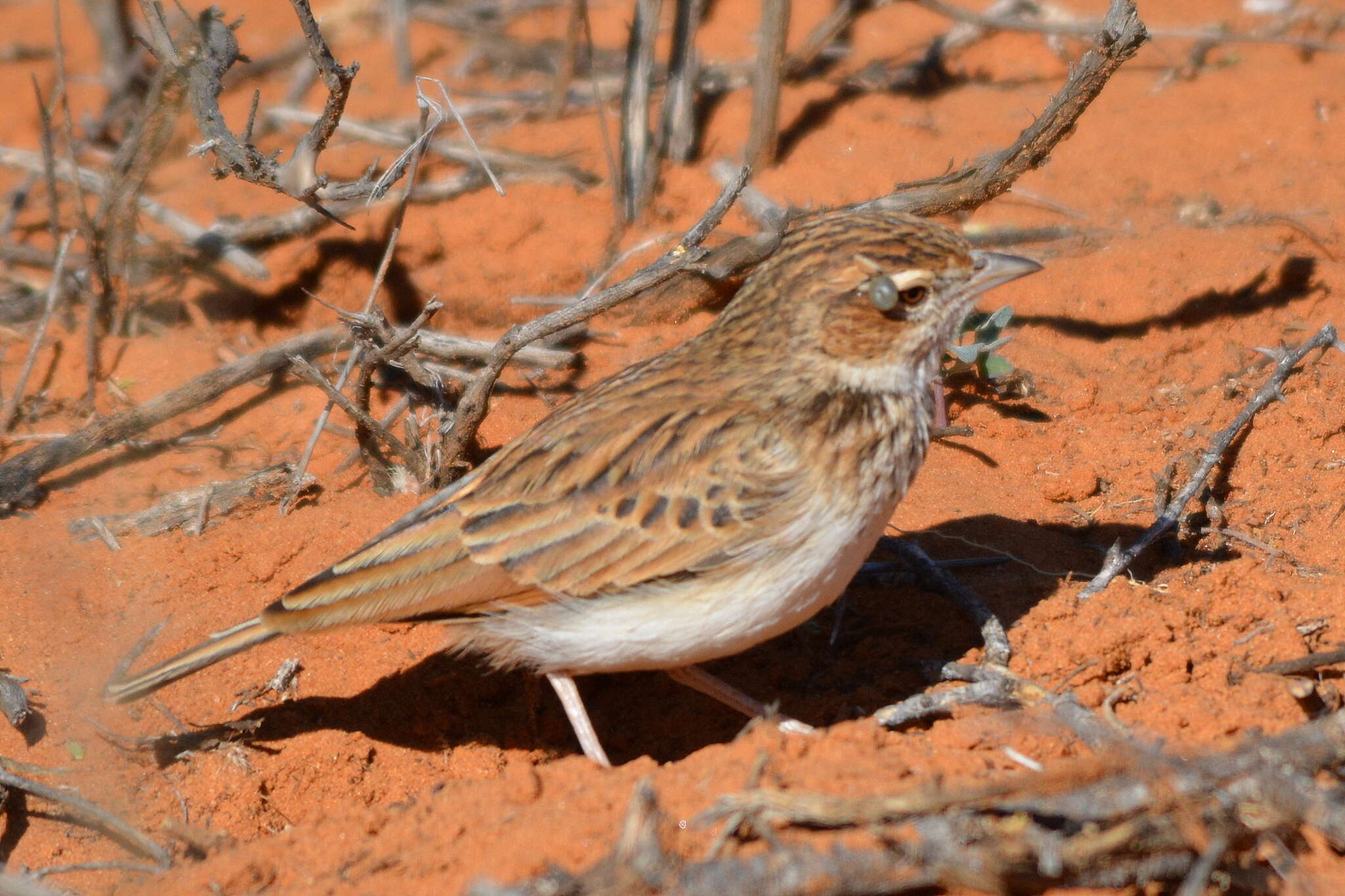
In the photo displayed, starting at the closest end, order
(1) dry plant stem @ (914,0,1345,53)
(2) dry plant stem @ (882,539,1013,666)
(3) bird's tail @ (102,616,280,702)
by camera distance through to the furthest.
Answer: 1. (3) bird's tail @ (102,616,280,702)
2. (2) dry plant stem @ (882,539,1013,666)
3. (1) dry plant stem @ (914,0,1345,53)

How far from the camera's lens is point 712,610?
14.5 ft

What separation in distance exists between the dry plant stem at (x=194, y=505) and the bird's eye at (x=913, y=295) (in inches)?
129

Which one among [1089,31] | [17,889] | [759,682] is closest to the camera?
[17,889]

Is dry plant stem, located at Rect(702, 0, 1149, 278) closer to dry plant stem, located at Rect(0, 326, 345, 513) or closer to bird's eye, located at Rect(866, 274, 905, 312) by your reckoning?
bird's eye, located at Rect(866, 274, 905, 312)

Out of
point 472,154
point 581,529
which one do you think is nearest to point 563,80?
point 472,154

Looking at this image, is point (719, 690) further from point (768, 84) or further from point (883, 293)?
point (768, 84)

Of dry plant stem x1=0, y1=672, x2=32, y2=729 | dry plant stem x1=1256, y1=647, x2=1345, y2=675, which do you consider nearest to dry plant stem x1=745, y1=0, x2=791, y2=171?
dry plant stem x1=1256, y1=647, x2=1345, y2=675

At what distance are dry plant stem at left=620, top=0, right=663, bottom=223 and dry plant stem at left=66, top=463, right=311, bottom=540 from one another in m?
2.89

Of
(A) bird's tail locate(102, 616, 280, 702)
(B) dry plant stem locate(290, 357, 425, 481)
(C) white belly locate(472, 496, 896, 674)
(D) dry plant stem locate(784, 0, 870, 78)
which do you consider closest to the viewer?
(C) white belly locate(472, 496, 896, 674)

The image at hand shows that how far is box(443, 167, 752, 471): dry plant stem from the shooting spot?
550 centimetres

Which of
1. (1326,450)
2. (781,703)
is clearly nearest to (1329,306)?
(1326,450)

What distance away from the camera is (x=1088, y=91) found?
5926mm

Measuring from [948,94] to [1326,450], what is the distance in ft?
14.3

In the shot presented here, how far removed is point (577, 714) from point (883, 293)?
1.97 m
